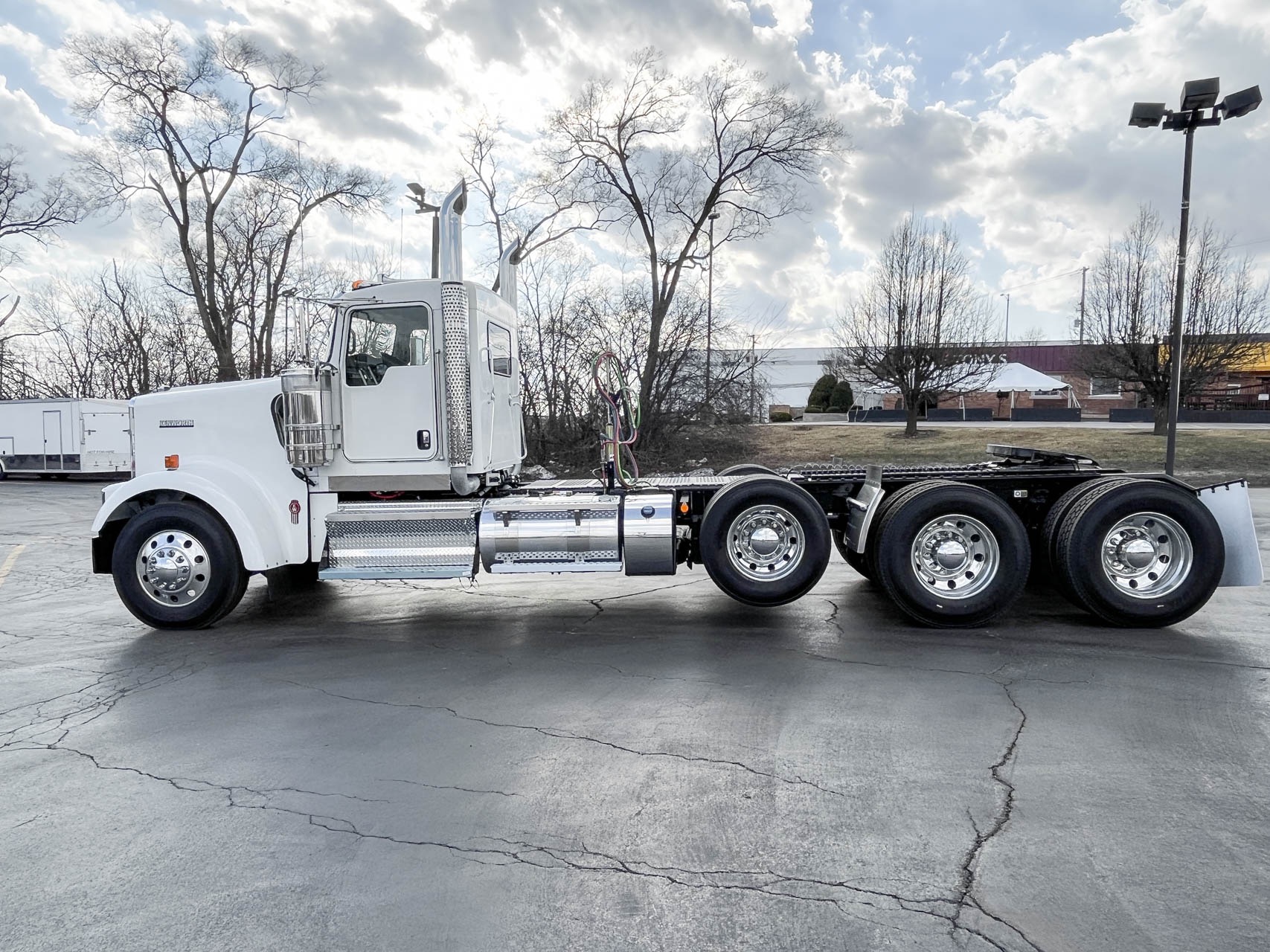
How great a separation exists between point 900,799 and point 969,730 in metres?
1.05

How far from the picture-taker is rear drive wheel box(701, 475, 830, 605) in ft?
23.3

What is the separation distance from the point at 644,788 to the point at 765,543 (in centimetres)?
337

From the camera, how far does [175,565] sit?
725 cm

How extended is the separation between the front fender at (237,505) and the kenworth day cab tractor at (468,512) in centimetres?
2

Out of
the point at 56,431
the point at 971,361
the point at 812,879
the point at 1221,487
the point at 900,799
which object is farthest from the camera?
the point at 971,361

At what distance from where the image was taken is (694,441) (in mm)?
27828

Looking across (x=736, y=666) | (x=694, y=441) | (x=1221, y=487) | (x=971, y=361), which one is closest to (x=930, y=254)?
(x=971, y=361)

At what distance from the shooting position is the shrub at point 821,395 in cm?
5153

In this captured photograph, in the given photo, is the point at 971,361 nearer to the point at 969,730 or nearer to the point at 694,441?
the point at 694,441

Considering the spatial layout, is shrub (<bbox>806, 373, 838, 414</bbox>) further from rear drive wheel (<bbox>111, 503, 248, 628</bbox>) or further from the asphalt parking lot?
rear drive wheel (<bbox>111, 503, 248, 628</bbox>)

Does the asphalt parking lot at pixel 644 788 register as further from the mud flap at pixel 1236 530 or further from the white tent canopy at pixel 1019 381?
the white tent canopy at pixel 1019 381

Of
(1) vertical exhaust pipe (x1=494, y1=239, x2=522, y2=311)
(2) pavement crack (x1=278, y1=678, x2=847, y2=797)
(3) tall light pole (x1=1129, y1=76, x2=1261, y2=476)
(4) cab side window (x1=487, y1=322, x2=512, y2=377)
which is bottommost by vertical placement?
(2) pavement crack (x1=278, y1=678, x2=847, y2=797)

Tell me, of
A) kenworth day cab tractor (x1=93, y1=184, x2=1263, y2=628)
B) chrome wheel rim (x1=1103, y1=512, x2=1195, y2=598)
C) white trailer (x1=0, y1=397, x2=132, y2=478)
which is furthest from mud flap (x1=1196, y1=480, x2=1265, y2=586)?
white trailer (x1=0, y1=397, x2=132, y2=478)

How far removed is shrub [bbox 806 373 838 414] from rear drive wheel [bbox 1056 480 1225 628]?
45.0 m
